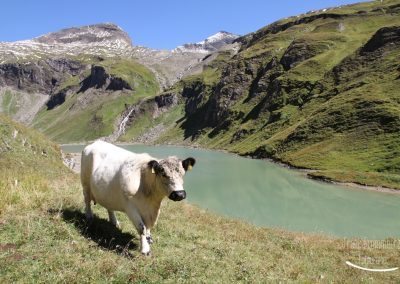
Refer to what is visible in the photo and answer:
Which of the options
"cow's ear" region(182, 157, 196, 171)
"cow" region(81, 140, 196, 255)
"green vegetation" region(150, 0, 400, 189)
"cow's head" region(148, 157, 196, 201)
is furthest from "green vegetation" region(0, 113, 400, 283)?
"green vegetation" region(150, 0, 400, 189)

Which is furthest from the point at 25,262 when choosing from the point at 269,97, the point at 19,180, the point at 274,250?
the point at 269,97

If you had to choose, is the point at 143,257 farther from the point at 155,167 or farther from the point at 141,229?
the point at 155,167

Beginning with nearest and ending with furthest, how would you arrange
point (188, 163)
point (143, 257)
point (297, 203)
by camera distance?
point (143, 257) < point (188, 163) < point (297, 203)

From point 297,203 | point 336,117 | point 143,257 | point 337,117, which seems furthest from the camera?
point 336,117

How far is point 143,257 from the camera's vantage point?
426 inches

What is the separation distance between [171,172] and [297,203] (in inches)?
2058

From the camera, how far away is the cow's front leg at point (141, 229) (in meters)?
11.4

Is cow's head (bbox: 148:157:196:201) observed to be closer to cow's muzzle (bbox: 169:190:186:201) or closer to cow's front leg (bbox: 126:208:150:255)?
cow's muzzle (bbox: 169:190:186:201)

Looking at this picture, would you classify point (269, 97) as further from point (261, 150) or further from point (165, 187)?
point (165, 187)

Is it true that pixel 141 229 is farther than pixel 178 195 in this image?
Yes

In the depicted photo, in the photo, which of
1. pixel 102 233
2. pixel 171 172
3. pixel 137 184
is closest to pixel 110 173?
pixel 137 184

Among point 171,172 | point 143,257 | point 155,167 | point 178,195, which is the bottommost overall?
point 143,257

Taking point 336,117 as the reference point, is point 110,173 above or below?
above

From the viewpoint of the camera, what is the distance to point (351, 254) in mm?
17672
